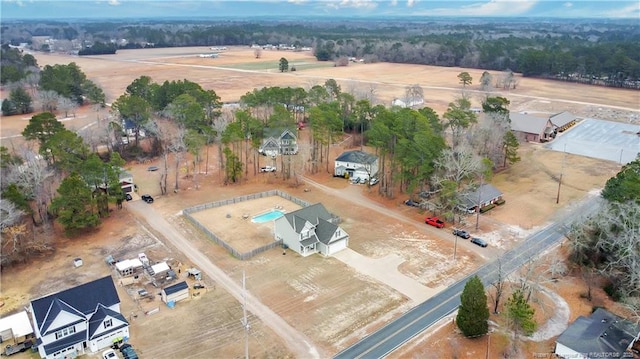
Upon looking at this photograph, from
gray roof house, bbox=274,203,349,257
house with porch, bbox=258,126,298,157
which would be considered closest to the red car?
gray roof house, bbox=274,203,349,257

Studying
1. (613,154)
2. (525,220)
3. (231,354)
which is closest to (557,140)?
(613,154)

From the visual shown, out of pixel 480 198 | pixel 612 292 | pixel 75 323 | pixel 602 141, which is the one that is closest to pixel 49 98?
pixel 75 323

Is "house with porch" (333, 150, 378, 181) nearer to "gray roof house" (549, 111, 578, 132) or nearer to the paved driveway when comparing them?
the paved driveway

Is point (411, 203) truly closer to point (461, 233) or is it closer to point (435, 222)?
point (435, 222)

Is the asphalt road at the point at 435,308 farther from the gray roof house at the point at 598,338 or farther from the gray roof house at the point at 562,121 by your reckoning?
the gray roof house at the point at 562,121

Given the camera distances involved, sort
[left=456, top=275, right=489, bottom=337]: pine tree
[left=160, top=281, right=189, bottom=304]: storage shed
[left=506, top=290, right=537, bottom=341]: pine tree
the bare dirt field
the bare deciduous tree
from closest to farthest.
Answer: [left=506, top=290, right=537, bottom=341]: pine tree, [left=456, top=275, right=489, bottom=337]: pine tree, the bare dirt field, [left=160, top=281, right=189, bottom=304]: storage shed, the bare deciduous tree

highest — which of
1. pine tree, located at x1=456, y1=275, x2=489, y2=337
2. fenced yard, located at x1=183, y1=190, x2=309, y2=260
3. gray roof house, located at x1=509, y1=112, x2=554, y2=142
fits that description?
gray roof house, located at x1=509, y1=112, x2=554, y2=142
